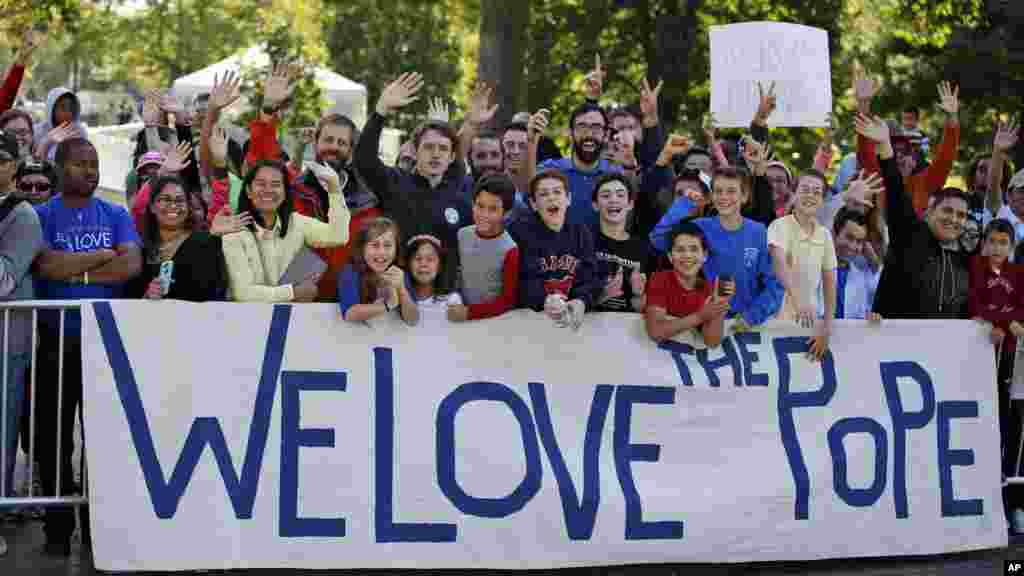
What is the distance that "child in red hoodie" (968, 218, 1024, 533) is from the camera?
8609 mm

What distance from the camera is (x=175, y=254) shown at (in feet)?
25.4

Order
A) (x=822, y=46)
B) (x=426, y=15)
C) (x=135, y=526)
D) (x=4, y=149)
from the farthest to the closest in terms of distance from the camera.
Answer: (x=426, y=15) → (x=822, y=46) → (x=4, y=149) → (x=135, y=526)

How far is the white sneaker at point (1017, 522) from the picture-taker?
8.93m

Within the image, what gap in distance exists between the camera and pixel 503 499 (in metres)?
7.73

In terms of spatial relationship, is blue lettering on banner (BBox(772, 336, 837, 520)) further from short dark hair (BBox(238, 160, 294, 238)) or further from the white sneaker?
short dark hair (BBox(238, 160, 294, 238))

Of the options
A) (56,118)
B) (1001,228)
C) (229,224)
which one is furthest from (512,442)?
(56,118)

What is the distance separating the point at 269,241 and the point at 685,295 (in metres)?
2.02

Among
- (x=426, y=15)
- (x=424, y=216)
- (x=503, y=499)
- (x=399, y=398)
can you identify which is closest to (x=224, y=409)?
(x=399, y=398)

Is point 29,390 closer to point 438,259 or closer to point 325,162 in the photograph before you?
point 438,259

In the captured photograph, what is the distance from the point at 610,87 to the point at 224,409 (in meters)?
20.8

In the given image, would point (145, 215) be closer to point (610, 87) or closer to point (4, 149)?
point (4, 149)

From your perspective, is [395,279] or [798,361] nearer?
[395,279]

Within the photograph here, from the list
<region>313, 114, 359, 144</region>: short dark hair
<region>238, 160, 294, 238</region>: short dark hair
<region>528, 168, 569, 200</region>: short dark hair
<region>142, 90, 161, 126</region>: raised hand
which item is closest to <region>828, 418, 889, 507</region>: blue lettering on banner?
<region>528, 168, 569, 200</region>: short dark hair

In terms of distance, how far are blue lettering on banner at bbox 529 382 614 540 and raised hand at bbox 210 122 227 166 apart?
2.99m
